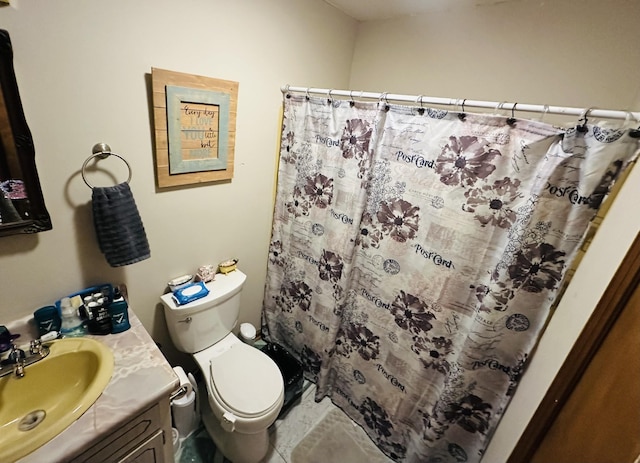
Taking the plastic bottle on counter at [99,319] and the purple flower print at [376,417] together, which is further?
the purple flower print at [376,417]

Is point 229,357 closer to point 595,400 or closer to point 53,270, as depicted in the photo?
point 53,270

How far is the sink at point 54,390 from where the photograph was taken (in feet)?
2.55

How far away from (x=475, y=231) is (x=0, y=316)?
70.5 inches

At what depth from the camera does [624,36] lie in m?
1.07

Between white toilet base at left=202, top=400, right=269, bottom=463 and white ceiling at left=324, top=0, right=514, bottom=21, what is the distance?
2.25 m

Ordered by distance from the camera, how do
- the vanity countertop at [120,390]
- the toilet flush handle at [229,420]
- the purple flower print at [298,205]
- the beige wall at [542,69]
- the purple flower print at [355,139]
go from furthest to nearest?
the purple flower print at [298,205] < the purple flower print at [355,139] < the toilet flush handle at [229,420] < the beige wall at [542,69] < the vanity countertop at [120,390]

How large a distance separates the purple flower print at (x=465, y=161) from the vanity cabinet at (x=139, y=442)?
52.3 inches

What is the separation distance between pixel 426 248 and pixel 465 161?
394mm

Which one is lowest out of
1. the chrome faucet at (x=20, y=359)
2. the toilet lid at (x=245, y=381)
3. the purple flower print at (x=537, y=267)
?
the toilet lid at (x=245, y=381)

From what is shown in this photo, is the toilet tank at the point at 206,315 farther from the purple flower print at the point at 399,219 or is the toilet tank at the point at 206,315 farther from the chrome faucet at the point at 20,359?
the purple flower print at the point at 399,219

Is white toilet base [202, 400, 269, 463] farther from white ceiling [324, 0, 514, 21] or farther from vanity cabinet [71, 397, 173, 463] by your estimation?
white ceiling [324, 0, 514, 21]

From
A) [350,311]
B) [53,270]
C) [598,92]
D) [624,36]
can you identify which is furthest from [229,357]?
[624,36]

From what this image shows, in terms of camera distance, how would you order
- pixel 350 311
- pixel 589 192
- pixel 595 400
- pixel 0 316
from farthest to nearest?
pixel 350 311
pixel 0 316
pixel 589 192
pixel 595 400

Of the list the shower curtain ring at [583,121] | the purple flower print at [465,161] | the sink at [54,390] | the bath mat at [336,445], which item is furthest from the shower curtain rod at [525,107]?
the bath mat at [336,445]
